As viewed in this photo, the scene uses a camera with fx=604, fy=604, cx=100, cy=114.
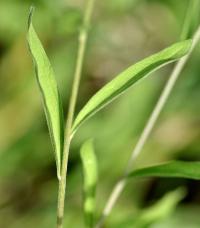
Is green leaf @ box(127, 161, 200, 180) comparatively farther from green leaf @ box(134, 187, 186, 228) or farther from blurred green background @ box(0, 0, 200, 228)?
blurred green background @ box(0, 0, 200, 228)

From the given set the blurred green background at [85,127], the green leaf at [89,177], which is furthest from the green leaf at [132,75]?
the blurred green background at [85,127]

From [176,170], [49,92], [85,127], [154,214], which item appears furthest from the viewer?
[85,127]

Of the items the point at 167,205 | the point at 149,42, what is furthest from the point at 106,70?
the point at 167,205

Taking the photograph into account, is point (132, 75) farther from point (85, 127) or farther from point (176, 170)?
point (85, 127)

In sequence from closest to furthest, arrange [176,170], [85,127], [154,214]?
[176,170], [154,214], [85,127]

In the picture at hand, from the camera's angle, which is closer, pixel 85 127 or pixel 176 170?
pixel 176 170

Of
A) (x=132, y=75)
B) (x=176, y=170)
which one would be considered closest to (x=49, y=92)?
(x=132, y=75)

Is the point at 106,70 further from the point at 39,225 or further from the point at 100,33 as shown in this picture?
the point at 39,225
